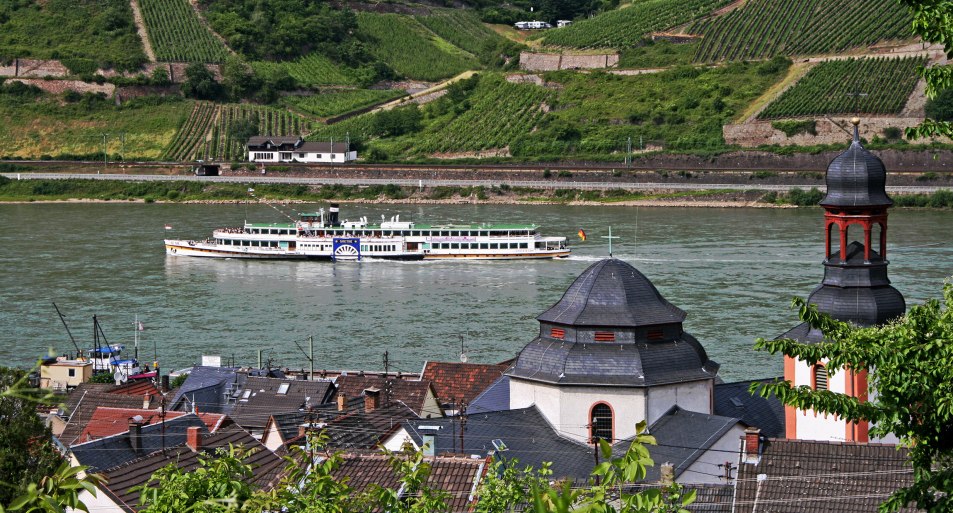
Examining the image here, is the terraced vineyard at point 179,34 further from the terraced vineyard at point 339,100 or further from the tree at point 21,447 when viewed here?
the tree at point 21,447

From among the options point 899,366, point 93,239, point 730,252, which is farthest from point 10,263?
point 899,366

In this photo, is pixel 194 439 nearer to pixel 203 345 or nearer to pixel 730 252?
pixel 203 345

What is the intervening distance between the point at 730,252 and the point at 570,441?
3529cm

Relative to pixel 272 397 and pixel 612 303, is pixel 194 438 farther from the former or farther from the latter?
pixel 272 397

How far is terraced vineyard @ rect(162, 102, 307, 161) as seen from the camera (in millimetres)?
95750

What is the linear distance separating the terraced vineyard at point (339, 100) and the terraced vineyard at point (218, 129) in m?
2.00

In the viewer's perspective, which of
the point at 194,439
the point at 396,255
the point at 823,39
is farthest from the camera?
the point at 823,39

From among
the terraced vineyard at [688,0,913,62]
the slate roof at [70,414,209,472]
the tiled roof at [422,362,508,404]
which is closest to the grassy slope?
the terraced vineyard at [688,0,913,62]

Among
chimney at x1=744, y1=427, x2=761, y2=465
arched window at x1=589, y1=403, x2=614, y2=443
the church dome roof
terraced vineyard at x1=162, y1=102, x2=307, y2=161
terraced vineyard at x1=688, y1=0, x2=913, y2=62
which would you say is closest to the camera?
chimney at x1=744, y1=427, x2=761, y2=465

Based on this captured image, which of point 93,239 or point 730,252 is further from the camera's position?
point 93,239

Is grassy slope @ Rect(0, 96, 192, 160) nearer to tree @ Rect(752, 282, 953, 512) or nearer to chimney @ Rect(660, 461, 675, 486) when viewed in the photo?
chimney @ Rect(660, 461, 675, 486)

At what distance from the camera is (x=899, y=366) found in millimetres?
9711

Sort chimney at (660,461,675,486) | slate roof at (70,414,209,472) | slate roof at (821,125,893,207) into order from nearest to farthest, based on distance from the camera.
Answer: chimney at (660,461,675,486)
slate roof at (70,414,209,472)
slate roof at (821,125,893,207)

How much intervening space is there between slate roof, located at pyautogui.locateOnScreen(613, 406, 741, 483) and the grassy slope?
256ft
